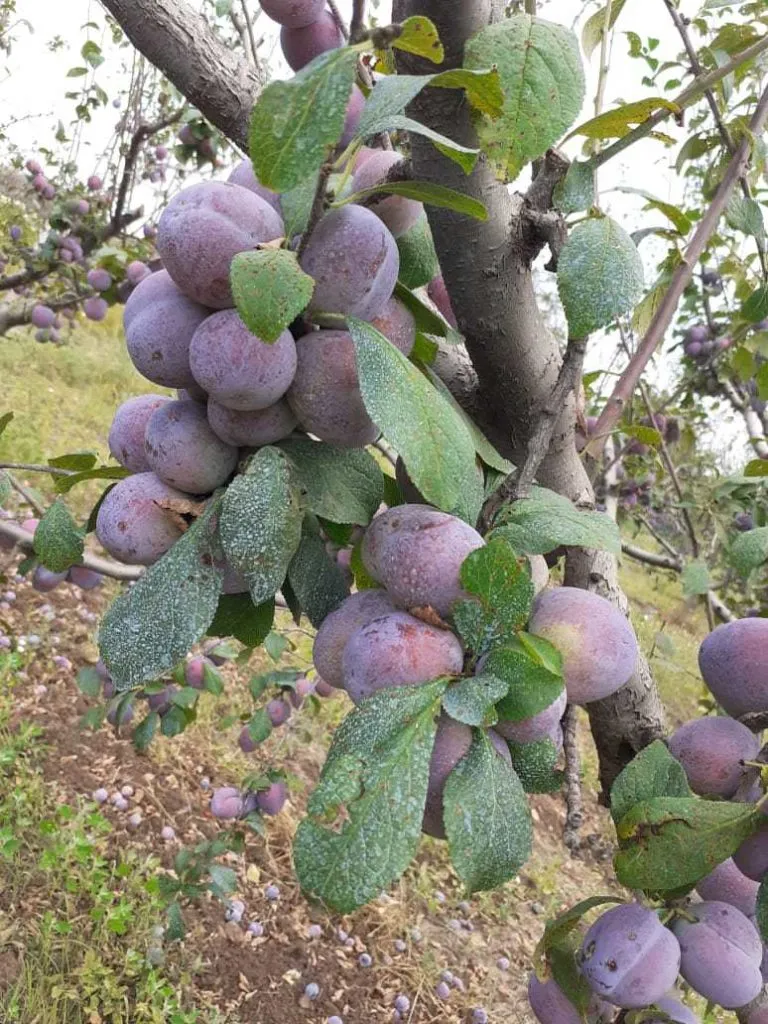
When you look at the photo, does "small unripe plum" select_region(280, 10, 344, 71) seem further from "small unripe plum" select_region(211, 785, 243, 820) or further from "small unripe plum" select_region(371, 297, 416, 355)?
"small unripe plum" select_region(211, 785, 243, 820)

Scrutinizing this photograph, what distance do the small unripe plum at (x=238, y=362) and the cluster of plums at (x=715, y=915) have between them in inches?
16.5

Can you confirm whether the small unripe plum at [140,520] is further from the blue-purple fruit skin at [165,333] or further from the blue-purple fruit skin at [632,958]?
the blue-purple fruit skin at [632,958]

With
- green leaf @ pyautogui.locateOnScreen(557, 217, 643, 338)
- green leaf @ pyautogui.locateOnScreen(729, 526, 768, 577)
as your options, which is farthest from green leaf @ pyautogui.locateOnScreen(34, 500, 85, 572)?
green leaf @ pyautogui.locateOnScreen(729, 526, 768, 577)

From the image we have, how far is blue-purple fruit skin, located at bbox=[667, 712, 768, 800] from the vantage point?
60cm

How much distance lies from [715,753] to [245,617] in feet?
1.23

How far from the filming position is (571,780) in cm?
53

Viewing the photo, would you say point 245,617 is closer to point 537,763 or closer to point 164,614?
point 164,614

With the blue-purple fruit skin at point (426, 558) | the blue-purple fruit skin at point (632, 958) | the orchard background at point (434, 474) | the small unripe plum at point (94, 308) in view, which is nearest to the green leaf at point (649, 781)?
the orchard background at point (434, 474)

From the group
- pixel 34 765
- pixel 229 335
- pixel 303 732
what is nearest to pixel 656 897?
pixel 229 335

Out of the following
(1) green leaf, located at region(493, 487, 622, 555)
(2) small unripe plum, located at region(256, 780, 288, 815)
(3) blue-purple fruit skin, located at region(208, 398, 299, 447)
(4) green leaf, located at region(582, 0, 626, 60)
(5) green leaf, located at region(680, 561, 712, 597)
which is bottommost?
(2) small unripe plum, located at region(256, 780, 288, 815)

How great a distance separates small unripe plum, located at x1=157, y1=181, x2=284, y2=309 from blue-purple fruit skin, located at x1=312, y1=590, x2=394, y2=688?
211 mm

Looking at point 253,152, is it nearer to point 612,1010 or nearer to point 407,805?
point 407,805

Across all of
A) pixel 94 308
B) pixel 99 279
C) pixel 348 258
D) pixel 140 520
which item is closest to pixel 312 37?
pixel 348 258

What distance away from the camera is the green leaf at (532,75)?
0.45 meters
